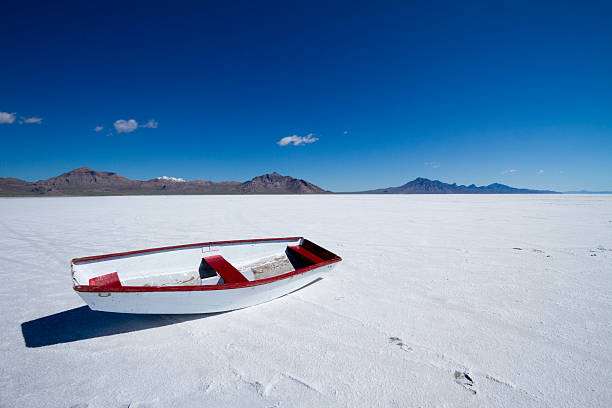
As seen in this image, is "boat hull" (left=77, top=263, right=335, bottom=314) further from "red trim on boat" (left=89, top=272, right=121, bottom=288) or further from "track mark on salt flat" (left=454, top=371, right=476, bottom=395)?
"track mark on salt flat" (left=454, top=371, right=476, bottom=395)

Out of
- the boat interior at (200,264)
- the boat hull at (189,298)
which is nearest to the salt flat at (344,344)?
the boat hull at (189,298)

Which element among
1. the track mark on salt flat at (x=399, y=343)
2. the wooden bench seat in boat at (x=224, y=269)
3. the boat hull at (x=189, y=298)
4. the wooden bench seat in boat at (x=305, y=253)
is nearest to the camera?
the boat hull at (x=189, y=298)

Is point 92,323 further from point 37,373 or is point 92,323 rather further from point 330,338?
point 330,338

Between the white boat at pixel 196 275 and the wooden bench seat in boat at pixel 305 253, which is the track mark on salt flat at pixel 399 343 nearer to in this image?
the white boat at pixel 196 275

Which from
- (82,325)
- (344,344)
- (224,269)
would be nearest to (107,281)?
(82,325)

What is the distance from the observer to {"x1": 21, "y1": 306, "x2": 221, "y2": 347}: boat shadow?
2.97 metres

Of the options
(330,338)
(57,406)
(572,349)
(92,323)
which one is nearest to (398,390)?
(330,338)

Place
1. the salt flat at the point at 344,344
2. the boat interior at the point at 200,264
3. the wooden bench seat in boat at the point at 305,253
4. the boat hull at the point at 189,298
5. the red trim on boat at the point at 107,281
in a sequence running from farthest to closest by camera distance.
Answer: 1. the wooden bench seat in boat at the point at 305,253
2. the boat interior at the point at 200,264
3. the red trim on boat at the point at 107,281
4. the boat hull at the point at 189,298
5. the salt flat at the point at 344,344

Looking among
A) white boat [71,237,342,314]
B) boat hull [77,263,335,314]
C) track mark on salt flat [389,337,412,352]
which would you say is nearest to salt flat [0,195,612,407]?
track mark on salt flat [389,337,412,352]

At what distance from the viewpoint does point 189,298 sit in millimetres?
2840

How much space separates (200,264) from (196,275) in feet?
0.66

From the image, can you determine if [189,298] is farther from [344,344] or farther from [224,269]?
[344,344]

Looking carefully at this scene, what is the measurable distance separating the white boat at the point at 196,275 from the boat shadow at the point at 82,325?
0.45 metres

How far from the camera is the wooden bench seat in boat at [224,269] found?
12.2 ft
